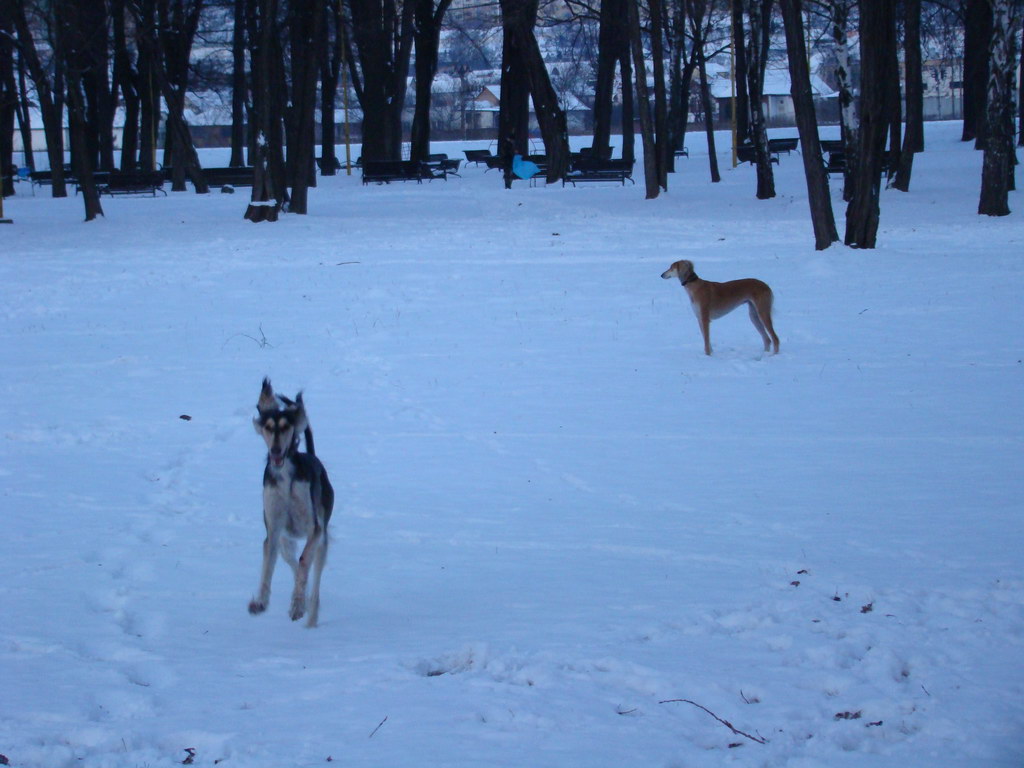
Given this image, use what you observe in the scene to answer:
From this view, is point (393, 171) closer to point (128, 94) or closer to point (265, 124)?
point (128, 94)

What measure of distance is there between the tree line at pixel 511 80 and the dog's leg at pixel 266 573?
15290 millimetres

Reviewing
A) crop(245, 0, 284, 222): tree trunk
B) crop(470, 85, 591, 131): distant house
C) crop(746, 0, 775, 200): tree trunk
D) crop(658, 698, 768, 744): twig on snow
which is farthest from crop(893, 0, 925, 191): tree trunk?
crop(470, 85, 591, 131): distant house

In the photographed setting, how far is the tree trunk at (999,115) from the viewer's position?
2272cm

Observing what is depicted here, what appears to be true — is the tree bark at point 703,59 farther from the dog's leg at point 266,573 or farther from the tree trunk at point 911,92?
the dog's leg at point 266,573

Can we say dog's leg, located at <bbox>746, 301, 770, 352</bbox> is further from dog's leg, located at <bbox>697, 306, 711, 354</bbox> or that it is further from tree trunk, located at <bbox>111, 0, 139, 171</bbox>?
tree trunk, located at <bbox>111, 0, 139, 171</bbox>

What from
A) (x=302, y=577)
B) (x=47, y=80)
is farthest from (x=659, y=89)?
(x=302, y=577)

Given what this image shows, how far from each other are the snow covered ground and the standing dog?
214 millimetres

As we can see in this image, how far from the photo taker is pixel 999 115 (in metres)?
23.2

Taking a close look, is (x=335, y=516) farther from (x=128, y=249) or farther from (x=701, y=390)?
(x=128, y=249)

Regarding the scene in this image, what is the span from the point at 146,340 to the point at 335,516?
7137 millimetres

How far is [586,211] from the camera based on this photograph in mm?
29469

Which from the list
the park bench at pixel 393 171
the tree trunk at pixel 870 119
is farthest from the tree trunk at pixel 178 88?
the tree trunk at pixel 870 119

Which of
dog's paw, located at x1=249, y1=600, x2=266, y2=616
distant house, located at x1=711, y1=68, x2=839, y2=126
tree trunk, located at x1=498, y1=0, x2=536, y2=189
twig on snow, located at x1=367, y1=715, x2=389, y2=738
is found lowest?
twig on snow, located at x1=367, y1=715, x2=389, y2=738

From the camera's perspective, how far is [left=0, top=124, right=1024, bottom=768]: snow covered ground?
430 centimetres
